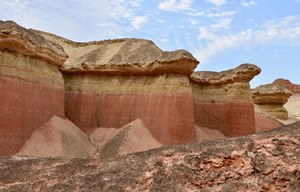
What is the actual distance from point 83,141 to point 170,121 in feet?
14.6

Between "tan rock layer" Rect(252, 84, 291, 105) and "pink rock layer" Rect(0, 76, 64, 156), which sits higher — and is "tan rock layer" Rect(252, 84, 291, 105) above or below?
above

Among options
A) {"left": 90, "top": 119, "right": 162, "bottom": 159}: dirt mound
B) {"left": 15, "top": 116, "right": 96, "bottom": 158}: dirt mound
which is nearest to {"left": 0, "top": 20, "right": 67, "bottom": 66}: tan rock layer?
{"left": 15, "top": 116, "right": 96, "bottom": 158}: dirt mound

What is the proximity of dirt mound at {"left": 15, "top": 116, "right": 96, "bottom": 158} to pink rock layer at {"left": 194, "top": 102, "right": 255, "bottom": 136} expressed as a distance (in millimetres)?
8019

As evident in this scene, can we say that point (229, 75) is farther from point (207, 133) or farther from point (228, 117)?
point (207, 133)

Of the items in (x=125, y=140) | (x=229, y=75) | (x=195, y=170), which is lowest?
(x=125, y=140)

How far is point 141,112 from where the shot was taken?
21.4m

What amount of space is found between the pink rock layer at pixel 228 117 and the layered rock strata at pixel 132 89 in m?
4.50

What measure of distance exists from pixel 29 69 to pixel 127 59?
620 centimetres

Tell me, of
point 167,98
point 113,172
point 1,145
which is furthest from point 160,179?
point 167,98

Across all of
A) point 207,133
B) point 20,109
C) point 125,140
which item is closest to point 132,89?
point 125,140

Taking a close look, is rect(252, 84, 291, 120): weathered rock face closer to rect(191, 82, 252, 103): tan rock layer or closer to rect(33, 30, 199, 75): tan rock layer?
rect(191, 82, 252, 103): tan rock layer

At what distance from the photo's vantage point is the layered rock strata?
66.7ft

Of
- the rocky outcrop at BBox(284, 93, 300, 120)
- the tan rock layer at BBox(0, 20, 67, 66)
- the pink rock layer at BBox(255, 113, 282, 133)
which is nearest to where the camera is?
the tan rock layer at BBox(0, 20, 67, 66)

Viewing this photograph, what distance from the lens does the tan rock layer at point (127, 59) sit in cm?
2075
